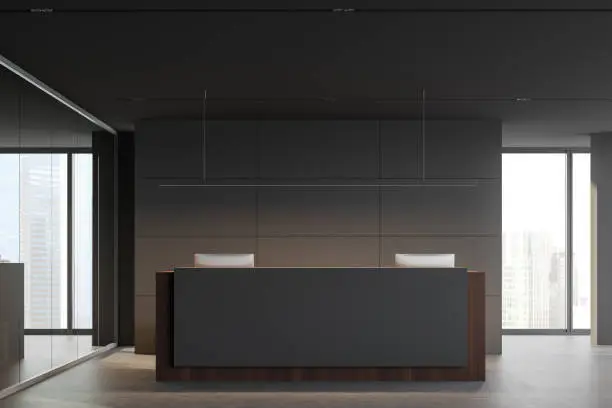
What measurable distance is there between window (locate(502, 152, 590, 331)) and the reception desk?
15.0 ft

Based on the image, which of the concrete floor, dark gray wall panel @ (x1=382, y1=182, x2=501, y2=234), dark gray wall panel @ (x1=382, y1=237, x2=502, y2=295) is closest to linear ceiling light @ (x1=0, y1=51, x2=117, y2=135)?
the concrete floor

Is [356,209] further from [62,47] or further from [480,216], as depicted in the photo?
[62,47]

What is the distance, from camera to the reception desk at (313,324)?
23.1ft

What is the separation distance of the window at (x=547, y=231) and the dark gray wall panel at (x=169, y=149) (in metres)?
4.54

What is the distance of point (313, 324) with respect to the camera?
7066mm

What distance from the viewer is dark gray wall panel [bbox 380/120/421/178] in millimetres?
9258

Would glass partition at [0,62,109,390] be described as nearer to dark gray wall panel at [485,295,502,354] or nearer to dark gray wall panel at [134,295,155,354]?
dark gray wall panel at [134,295,155,354]

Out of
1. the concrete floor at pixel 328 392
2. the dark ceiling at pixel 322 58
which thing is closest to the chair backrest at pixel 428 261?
the concrete floor at pixel 328 392

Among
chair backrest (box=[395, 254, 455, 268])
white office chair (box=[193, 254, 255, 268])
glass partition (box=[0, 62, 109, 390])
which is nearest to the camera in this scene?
glass partition (box=[0, 62, 109, 390])

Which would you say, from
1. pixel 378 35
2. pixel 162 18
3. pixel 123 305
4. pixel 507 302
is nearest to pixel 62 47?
pixel 162 18

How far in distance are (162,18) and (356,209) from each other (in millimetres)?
4415

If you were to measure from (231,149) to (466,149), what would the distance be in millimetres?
2651

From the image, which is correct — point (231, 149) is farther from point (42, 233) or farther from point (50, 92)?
point (42, 233)

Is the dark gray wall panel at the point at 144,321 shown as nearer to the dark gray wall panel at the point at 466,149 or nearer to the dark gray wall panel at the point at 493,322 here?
the dark gray wall panel at the point at 466,149
